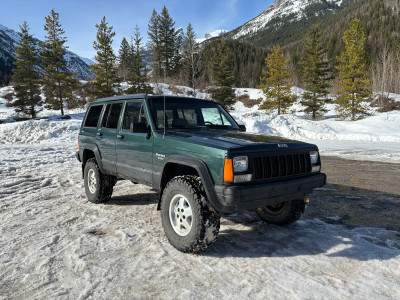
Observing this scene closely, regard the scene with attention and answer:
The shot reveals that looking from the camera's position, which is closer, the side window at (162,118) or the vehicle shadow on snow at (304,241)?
the vehicle shadow on snow at (304,241)

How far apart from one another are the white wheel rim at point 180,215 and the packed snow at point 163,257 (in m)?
0.27

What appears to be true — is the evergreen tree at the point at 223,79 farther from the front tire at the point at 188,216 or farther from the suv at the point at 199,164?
the front tire at the point at 188,216

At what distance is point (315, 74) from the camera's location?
3391 centimetres

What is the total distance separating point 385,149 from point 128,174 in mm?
12170

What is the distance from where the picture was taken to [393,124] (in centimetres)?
2017

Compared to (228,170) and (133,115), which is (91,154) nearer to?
(133,115)

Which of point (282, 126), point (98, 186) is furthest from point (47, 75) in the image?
point (98, 186)

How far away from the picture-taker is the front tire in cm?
328

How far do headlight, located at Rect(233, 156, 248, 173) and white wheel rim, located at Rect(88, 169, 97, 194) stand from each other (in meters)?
3.41


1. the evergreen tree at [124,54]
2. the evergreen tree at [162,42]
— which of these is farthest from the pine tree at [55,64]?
the evergreen tree at [162,42]

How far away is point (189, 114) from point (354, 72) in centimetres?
3066

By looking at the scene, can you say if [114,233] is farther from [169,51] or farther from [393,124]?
[169,51]

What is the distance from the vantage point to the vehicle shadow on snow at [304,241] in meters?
3.44

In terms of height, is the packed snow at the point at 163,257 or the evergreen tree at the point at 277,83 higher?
the evergreen tree at the point at 277,83
